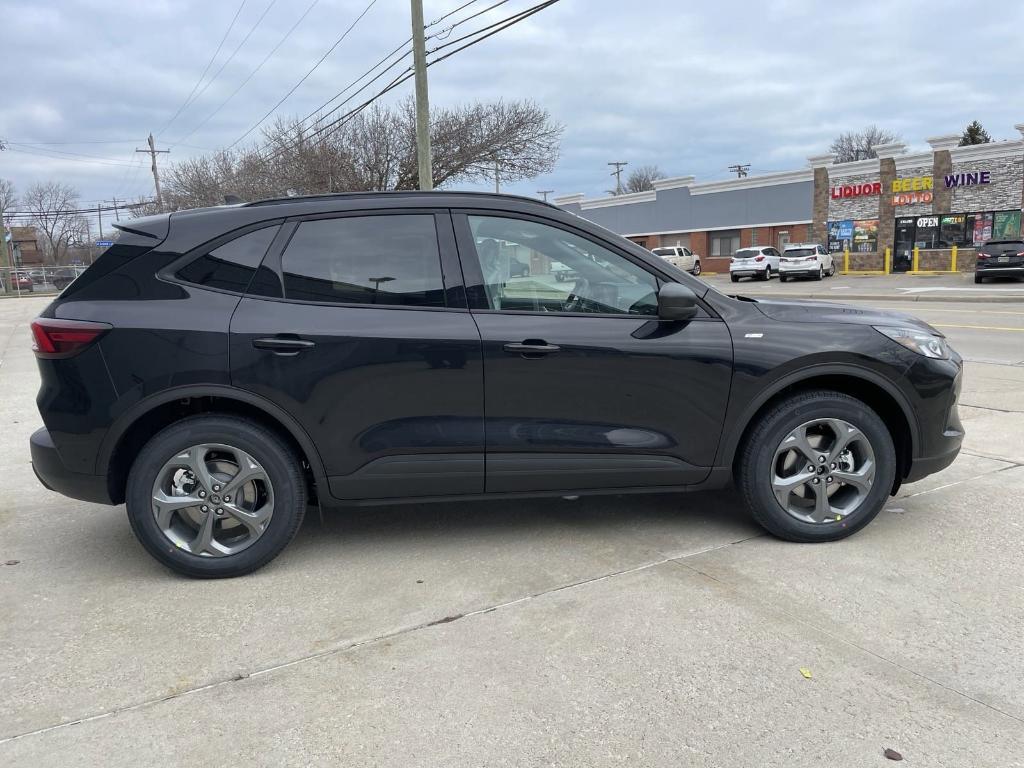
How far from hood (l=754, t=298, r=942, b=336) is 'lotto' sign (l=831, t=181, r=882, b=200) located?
1583 inches

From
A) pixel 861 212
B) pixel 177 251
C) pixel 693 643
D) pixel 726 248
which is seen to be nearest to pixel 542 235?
pixel 177 251

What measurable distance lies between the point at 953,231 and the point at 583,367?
40.4 meters

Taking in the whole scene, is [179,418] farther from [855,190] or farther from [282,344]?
[855,190]

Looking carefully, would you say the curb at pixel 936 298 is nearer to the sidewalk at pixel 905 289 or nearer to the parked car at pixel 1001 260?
the sidewalk at pixel 905 289

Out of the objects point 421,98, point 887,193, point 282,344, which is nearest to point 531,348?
point 282,344

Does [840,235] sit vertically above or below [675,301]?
above

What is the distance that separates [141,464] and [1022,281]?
33.2 metres

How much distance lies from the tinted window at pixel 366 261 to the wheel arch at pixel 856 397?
1.60 m

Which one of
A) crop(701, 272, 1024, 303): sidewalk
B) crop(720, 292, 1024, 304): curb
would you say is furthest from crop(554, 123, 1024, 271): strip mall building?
crop(720, 292, 1024, 304): curb

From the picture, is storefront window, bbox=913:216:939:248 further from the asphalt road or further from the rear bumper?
the rear bumper

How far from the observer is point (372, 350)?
136 inches

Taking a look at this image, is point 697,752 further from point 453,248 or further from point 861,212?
point 861,212

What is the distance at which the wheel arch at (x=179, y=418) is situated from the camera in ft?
11.1

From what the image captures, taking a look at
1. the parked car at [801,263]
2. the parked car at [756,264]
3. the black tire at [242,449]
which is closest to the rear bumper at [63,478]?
the black tire at [242,449]
